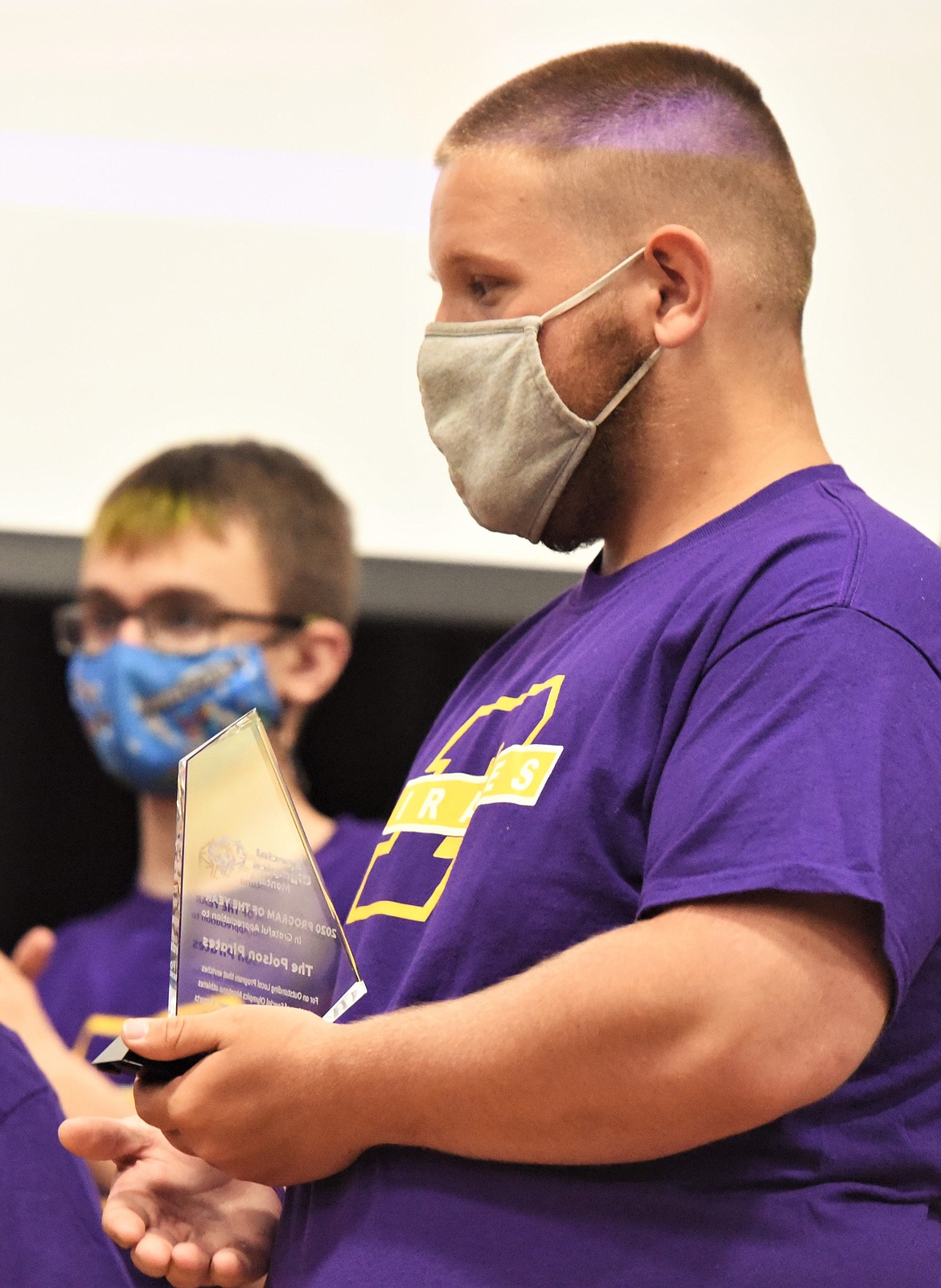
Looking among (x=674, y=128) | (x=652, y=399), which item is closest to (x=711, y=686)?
(x=652, y=399)

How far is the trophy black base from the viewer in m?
0.71

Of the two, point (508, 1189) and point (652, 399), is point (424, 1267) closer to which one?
point (508, 1189)

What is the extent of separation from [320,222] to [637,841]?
3.37ft

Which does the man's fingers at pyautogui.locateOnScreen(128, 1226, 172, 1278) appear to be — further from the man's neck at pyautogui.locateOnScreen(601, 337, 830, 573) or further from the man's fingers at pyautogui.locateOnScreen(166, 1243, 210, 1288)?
the man's neck at pyautogui.locateOnScreen(601, 337, 830, 573)

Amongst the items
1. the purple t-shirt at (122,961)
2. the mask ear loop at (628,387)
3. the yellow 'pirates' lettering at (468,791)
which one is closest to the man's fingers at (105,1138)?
the yellow 'pirates' lettering at (468,791)

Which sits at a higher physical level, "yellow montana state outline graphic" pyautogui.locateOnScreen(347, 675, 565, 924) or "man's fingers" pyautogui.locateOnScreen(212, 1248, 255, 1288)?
"yellow montana state outline graphic" pyautogui.locateOnScreen(347, 675, 565, 924)

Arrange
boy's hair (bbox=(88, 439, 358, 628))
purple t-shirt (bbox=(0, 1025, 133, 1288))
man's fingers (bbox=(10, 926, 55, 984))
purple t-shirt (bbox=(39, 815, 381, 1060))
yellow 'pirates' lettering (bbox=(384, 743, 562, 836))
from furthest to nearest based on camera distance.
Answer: boy's hair (bbox=(88, 439, 358, 628)) < purple t-shirt (bbox=(39, 815, 381, 1060)) < man's fingers (bbox=(10, 926, 55, 984)) < purple t-shirt (bbox=(0, 1025, 133, 1288)) < yellow 'pirates' lettering (bbox=(384, 743, 562, 836))

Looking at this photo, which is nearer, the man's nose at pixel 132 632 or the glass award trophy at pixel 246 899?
the glass award trophy at pixel 246 899

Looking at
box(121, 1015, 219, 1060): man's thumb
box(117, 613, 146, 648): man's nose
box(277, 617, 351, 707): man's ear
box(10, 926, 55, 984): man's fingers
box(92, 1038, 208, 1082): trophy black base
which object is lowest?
box(10, 926, 55, 984): man's fingers

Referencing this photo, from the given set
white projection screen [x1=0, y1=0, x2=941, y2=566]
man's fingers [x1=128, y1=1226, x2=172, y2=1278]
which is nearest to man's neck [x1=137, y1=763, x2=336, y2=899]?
white projection screen [x1=0, y1=0, x2=941, y2=566]

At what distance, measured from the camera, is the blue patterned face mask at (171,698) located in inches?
65.5

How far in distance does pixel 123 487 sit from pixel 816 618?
130 centimetres

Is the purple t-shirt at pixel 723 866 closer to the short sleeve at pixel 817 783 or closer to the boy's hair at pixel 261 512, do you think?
the short sleeve at pixel 817 783

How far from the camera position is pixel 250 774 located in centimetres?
82
